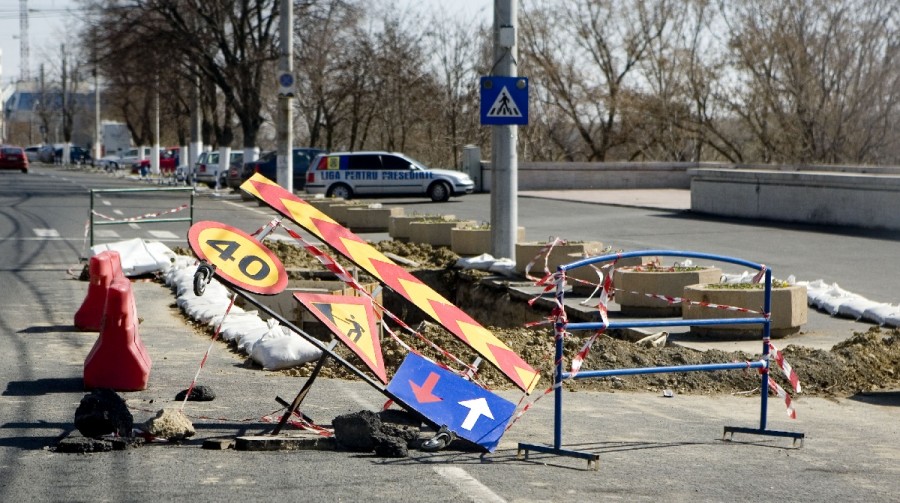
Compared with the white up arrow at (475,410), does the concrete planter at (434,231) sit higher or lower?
higher

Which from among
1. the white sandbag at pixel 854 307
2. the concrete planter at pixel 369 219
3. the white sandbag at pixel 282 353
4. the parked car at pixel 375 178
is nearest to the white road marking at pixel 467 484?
the white sandbag at pixel 282 353

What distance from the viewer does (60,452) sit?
668 cm

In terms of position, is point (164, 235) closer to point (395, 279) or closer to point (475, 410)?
point (395, 279)

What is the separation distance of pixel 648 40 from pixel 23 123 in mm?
149075

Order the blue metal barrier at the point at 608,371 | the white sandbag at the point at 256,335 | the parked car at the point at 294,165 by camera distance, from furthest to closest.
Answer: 1. the parked car at the point at 294,165
2. the white sandbag at the point at 256,335
3. the blue metal barrier at the point at 608,371

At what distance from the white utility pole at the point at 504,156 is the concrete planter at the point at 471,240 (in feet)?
6.70

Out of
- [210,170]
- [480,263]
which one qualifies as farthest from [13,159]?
[480,263]

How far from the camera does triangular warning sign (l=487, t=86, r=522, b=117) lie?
52.1 ft

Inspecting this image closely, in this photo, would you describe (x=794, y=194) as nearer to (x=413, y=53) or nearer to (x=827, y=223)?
(x=827, y=223)

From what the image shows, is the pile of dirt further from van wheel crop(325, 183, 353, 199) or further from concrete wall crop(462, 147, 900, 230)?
van wheel crop(325, 183, 353, 199)

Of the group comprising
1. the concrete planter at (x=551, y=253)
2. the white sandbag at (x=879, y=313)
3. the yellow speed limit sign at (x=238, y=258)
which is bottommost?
the white sandbag at (x=879, y=313)

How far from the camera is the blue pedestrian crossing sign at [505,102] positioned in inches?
623

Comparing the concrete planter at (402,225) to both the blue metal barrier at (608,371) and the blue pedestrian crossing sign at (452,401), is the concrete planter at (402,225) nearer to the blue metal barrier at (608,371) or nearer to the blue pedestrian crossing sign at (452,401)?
the blue metal barrier at (608,371)

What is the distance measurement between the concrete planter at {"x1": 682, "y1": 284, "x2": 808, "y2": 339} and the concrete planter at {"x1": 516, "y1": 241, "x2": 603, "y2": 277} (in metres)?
4.17
